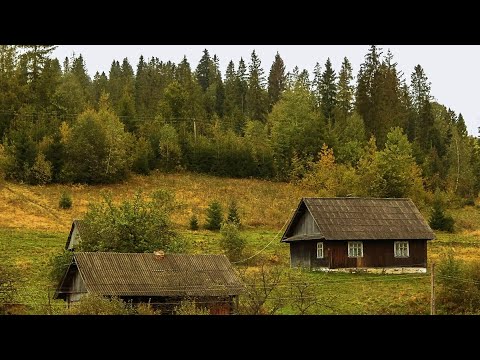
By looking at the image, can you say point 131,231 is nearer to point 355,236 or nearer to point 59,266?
point 59,266

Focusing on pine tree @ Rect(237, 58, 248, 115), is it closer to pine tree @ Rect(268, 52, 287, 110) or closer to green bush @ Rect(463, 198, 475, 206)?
pine tree @ Rect(268, 52, 287, 110)

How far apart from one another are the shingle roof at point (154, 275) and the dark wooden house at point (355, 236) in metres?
11.9

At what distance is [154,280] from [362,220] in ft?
57.3

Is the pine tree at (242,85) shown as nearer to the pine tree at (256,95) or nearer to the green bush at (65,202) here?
the pine tree at (256,95)

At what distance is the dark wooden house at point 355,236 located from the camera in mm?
37688

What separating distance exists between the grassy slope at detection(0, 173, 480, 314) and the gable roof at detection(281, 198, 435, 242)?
240cm

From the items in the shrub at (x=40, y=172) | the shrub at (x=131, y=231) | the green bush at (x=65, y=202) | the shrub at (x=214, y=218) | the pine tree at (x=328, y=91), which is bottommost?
the shrub at (x=131, y=231)

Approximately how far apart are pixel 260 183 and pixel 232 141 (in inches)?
259

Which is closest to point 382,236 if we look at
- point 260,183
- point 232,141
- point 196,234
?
point 196,234

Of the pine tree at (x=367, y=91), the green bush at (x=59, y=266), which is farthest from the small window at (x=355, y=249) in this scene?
the pine tree at (x=367, y=91)

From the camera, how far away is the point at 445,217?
173ft

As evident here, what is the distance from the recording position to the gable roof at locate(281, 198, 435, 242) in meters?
38.1

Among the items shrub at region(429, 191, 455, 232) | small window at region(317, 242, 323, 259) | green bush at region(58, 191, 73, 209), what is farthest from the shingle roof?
shrub at region(429, 191, 455, 232)
